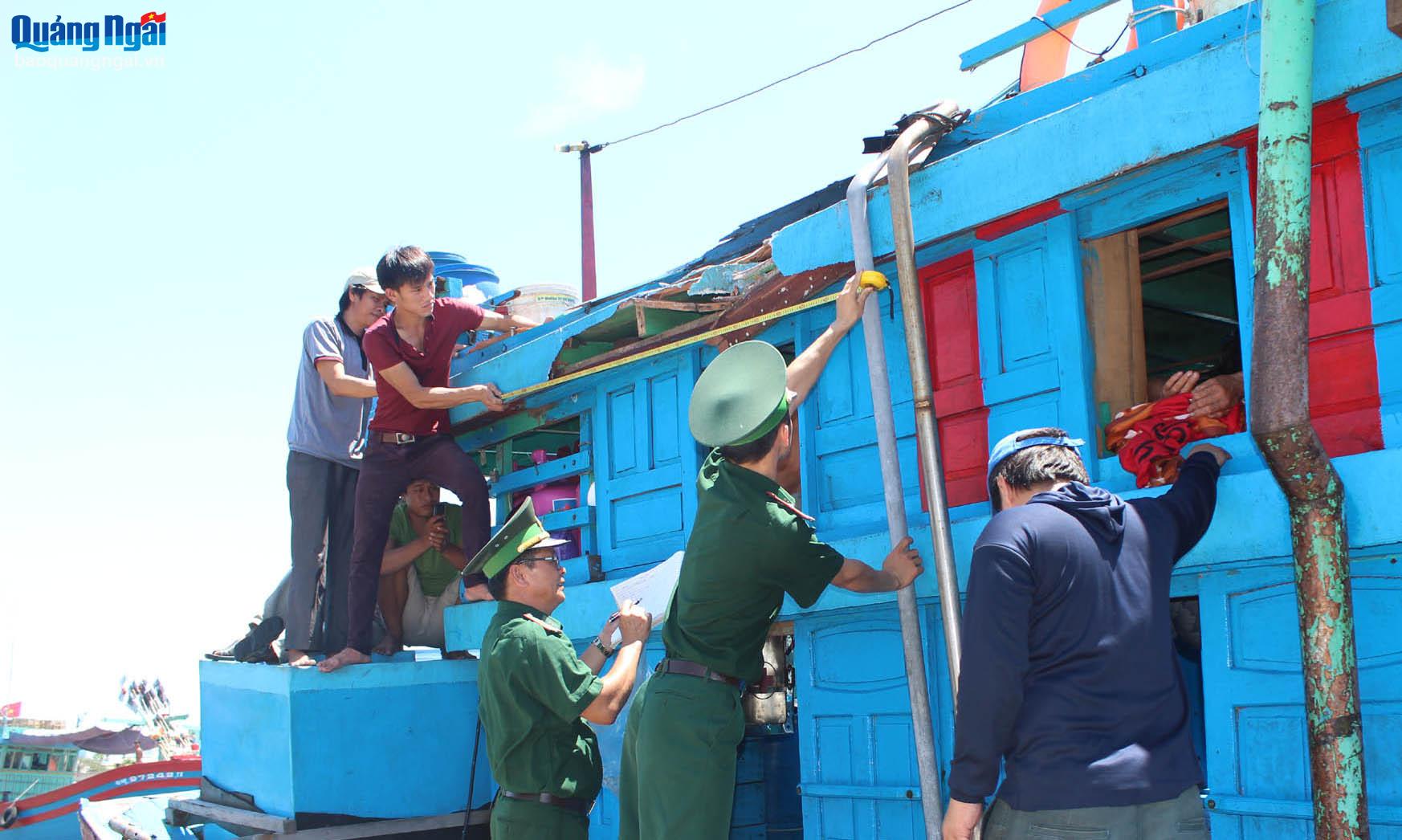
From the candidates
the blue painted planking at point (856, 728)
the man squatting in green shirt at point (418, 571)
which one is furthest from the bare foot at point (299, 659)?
the blue painted planking at point (856, 728)

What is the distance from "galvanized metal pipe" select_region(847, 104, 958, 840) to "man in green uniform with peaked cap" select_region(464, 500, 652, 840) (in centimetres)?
101

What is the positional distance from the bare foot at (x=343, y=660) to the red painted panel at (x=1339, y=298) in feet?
17.1

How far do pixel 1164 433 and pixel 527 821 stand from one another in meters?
2.78

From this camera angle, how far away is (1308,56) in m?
3.58

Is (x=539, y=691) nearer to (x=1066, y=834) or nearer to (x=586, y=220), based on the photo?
(x=1066, y=834)

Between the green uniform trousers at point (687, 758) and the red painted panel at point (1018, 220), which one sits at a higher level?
the red painted panel at point (1018, 220)

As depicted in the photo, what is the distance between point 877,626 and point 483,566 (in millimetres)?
1654

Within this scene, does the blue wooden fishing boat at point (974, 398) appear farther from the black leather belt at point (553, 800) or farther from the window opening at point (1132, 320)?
the black leather belt at point (553, 800)

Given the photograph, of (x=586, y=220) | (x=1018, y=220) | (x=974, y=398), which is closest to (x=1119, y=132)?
(x=1018, y=220)

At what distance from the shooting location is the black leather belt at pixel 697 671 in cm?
411

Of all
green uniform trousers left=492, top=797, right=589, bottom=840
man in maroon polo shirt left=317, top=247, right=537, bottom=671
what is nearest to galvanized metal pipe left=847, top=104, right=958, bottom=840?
green uniform trousers left=492, top=797, right=589, bottom=840

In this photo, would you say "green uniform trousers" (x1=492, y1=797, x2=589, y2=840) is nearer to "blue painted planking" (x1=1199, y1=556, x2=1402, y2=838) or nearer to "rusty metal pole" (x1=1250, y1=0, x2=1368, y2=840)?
"blue painted planking" (x1=1199, y1=556, x2=1402, y2=838)

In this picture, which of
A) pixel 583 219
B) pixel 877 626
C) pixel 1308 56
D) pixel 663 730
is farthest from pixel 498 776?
pixel 583 219

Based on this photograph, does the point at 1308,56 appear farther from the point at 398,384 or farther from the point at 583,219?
the point at 583,219
